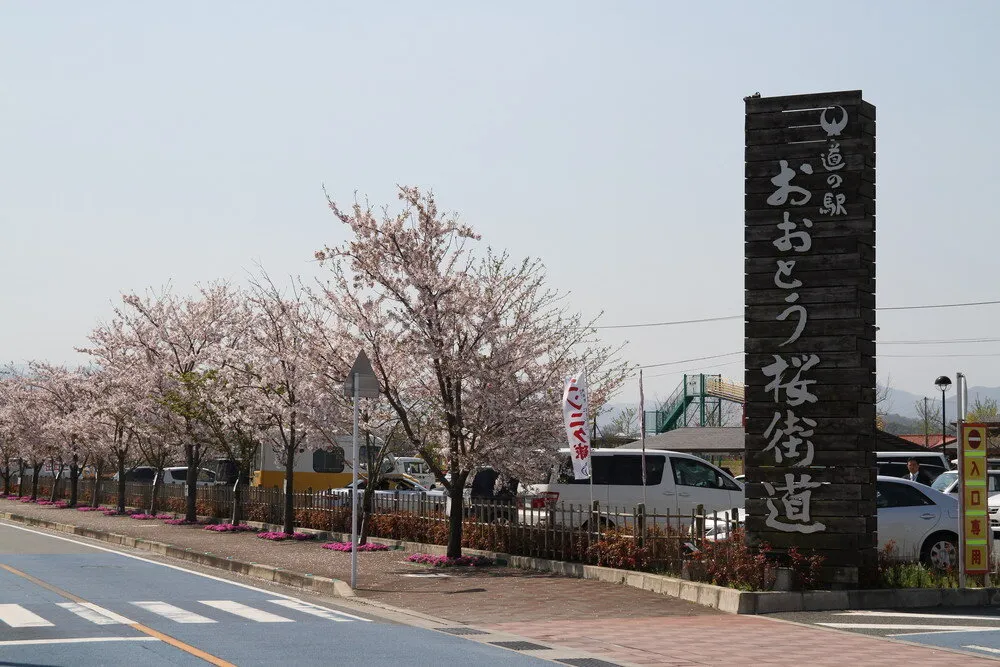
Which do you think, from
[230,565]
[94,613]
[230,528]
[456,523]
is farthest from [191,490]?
[94,613]

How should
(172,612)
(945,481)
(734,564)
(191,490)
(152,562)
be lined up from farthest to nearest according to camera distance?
1. (191,490)
2. (945,481)
3. (152,562)
4. (734,564)
5. (172,612)

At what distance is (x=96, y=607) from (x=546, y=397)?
9403 millimetres

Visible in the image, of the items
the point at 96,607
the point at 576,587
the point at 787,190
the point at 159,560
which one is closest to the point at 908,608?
the point at 576,587

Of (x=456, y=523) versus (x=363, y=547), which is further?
(x=363, y=547)

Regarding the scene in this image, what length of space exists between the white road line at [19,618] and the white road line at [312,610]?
120 inches

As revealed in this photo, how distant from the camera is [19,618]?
12875 millimetres

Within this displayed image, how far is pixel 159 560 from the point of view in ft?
75.0

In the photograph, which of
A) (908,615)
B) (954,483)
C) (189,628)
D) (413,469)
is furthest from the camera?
(413,469)

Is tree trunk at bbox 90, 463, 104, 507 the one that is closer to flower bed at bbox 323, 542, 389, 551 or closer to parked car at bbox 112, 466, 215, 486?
parked car at bbox 112, 466, 215, 486

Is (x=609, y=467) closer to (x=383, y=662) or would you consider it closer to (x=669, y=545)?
(x=669, y=545)

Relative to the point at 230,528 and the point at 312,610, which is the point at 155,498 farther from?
the point at 312,610

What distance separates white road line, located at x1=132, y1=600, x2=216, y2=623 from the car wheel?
427 inches

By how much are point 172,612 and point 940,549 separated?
11618 millimetres

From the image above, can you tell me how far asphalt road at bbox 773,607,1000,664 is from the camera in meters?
11.9
